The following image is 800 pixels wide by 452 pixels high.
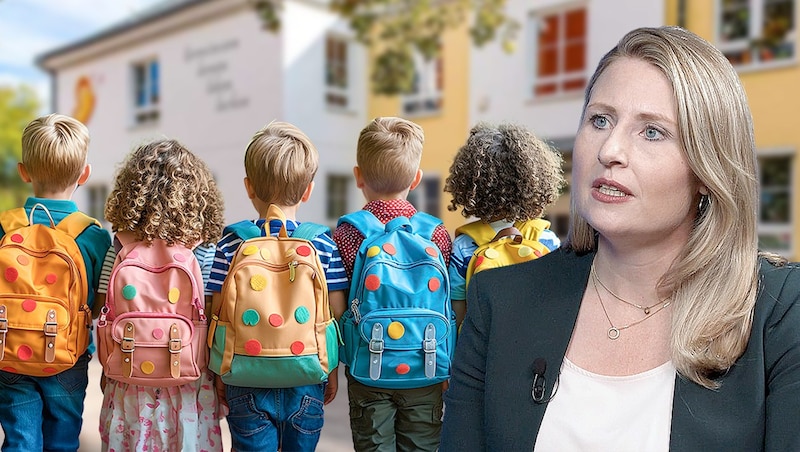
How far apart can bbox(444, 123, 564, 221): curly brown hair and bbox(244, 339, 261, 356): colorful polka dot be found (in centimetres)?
102

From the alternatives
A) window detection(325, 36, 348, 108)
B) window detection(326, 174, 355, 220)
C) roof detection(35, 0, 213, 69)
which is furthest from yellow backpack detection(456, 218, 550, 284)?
roof detection(35, 0, 213, 69)

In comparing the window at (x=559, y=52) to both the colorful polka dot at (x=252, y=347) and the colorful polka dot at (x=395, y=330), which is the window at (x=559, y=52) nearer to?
the colorful polka dot at (x=395, y=330)

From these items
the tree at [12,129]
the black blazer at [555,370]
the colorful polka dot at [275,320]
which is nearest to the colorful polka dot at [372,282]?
the colorful polka dot at [275,320]

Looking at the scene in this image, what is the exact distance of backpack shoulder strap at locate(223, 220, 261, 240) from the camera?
283 centimetres

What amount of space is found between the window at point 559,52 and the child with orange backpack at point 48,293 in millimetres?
11314

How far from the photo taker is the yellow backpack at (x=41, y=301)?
279cm

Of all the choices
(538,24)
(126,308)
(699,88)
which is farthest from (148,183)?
(538,24)

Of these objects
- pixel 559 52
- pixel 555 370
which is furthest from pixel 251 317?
pixel 559 52

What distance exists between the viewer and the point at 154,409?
283 cm

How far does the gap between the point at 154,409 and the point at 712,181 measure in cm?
219

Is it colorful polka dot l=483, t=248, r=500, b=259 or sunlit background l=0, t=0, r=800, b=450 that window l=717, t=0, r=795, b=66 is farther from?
colorful polka dot l=483, t=248, r=500, b=259

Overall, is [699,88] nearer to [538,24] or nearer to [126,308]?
[126,308]

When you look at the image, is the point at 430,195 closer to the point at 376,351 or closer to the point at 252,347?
the point at 376,351

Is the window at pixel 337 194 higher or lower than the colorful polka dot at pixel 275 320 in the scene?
lower
